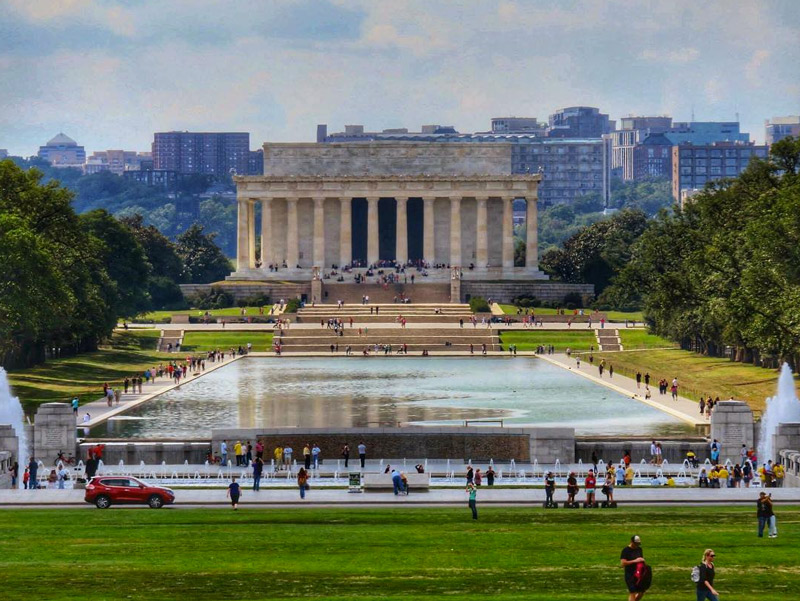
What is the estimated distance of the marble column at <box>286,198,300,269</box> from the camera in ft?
570

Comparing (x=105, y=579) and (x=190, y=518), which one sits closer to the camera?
(x=105, y=579)

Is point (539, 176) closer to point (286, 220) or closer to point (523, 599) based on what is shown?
point (286, 220)

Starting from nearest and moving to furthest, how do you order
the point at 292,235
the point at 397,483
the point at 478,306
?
the point at 397,483 < the point at 478,306 < the point at 292,235

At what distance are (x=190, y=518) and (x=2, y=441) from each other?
16.7 meters

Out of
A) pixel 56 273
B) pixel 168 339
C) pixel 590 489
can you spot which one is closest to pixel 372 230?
→ pixel 168 339

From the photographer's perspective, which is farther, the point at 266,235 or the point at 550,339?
the point at 266,235

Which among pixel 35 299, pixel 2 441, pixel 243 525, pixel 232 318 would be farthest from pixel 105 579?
pixel 232 318

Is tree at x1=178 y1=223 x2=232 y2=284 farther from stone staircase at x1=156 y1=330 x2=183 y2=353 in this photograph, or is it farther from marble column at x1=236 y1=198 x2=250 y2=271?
stone staircase at x1=156 y1=330 x2=183 y2=353

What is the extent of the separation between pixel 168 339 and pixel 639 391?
154ft

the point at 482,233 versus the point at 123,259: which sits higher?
the point at 482,233

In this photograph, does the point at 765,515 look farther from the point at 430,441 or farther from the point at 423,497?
the point at 430,441

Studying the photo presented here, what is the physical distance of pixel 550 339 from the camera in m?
125

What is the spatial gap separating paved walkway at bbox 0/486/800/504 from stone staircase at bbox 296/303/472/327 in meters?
83.6

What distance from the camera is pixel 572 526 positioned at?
4166 cm
